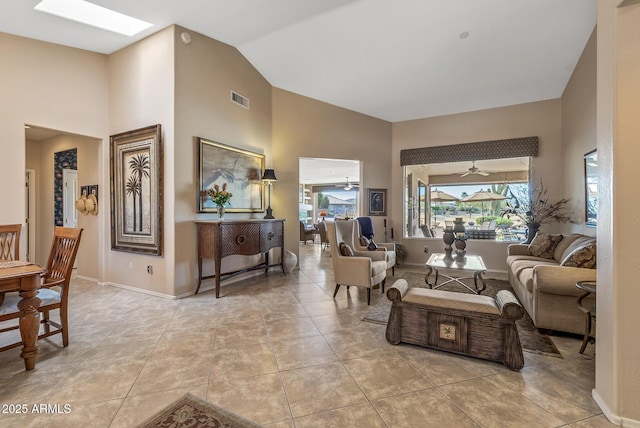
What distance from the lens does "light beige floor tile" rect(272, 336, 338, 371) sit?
2.21 m

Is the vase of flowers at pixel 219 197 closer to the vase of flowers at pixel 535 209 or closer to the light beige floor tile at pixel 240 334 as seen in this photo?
the light beige floor tile at pixel 240 334

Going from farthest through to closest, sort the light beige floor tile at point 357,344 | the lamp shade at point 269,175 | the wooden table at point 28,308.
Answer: the lamp shade at point 269,175 < the light beige floor tile at point 357,344 < the wooden table at point 28,308

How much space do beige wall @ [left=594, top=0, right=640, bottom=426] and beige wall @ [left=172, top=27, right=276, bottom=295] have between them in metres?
4.18

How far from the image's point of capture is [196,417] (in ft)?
5.32

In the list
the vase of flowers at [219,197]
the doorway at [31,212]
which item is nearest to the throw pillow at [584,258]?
the vase of flowers at [219,197]

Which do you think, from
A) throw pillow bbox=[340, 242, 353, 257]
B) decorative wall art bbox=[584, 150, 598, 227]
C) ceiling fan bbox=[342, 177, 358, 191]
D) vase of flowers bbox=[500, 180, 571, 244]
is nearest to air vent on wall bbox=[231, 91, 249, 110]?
throw pillow bbox=[340, 242, 353, 257]

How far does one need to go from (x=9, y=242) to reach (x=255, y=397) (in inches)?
121

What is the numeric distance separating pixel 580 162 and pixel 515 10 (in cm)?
238

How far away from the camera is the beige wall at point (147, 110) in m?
3.80

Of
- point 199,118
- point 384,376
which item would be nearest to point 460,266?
point 384,376

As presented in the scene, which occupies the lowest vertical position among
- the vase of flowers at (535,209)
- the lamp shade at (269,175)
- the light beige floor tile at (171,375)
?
the light beige floor tile at (171,375)

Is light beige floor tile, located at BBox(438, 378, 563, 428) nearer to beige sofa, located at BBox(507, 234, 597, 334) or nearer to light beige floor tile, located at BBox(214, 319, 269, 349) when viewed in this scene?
beige sofa, located at BBox(507, 234, 597, 334)

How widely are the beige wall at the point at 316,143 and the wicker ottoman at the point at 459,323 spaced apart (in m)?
3.42

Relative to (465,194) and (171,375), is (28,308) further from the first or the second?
(465,194)
